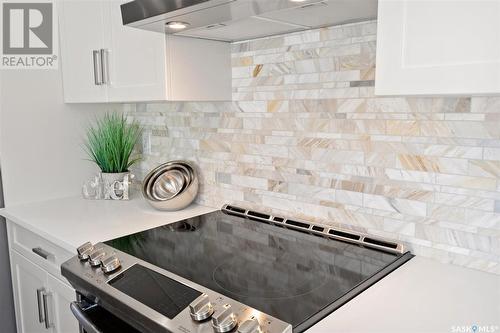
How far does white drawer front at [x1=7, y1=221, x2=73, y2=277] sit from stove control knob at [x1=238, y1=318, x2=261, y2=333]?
91 centimetres

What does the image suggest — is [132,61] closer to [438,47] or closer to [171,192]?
[171,192]

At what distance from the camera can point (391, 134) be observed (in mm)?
1270

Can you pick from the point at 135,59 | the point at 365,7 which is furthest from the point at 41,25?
the point at 365,7

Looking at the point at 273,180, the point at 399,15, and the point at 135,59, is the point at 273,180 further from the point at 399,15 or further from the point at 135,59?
the point at 399,15

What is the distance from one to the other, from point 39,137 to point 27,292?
751 mm

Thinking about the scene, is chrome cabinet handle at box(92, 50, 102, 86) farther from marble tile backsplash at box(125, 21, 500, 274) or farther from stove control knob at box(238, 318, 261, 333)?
stove control knob at box(238, 318, 261, 333)

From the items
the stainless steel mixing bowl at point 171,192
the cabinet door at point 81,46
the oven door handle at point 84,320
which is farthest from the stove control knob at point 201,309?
the cabinet door at point 81,46

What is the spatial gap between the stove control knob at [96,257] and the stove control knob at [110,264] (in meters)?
0.02

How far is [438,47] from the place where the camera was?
840 mm

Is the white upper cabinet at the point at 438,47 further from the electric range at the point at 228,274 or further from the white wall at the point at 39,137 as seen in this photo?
the white wall at the point at 39,137

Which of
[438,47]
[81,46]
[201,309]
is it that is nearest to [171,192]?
[81,46]

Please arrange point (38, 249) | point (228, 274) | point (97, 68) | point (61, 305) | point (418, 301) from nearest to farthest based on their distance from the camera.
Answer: point (418, 301) → point (228, 274) → point (61, 305) → point (38, 249) → point (97, 68)

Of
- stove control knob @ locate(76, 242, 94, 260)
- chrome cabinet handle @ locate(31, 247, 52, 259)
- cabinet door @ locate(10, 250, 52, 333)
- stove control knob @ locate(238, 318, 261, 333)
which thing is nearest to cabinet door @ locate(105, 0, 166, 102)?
stove control knob @ locate(76, 242, 94, 260)

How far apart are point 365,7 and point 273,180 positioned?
742 millimetres
